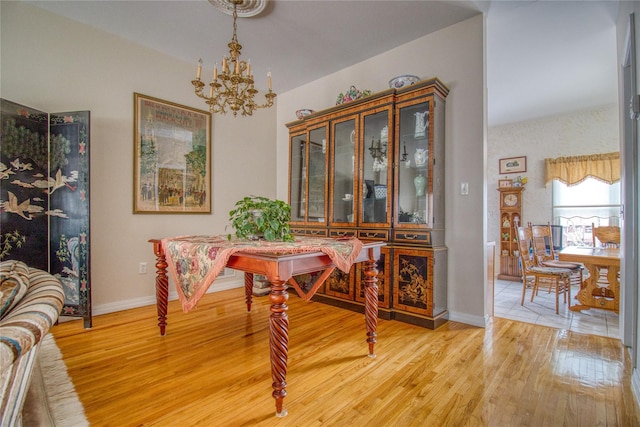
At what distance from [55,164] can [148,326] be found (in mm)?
1637

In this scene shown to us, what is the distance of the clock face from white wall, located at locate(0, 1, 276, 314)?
16.3ft

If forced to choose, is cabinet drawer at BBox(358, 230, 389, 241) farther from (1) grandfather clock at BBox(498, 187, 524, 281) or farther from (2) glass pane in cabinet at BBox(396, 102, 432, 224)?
(1) grandfather clock at BBox(498, 187, 524, 281)

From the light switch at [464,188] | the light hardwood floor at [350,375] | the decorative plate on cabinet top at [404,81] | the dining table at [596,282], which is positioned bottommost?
the light hardwood floor at [350,375]

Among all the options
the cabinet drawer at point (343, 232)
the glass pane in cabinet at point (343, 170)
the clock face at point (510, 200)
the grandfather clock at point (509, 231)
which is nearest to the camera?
the cabinet drawer at point (343, 232)

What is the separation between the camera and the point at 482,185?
8.55 feet

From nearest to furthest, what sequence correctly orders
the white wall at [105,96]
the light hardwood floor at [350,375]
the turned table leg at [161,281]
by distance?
the light hardwood floor at [350,375] < the turned table leg at [161,281] < the white wall at [105,96]

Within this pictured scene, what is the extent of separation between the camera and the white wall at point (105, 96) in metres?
2.57

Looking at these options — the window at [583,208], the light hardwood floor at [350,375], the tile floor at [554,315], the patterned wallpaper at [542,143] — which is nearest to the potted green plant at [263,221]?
the light hardwood floor at [350,375]

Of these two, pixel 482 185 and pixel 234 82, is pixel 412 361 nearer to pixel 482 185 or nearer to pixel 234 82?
pixel 482 185

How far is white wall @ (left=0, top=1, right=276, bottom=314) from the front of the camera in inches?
101

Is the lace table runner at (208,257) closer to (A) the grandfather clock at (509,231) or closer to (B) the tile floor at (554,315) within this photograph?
(B) the tile floor at (554,315)

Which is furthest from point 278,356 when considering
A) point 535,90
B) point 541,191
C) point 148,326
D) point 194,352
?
point 541,191

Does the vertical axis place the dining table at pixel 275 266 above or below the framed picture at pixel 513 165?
below

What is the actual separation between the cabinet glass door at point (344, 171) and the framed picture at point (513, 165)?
153 inches
